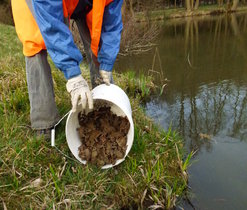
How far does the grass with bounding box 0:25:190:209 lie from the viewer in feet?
5.20

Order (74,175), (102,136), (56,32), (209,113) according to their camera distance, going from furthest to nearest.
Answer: (209,113)
(102,136)
(74,175)
(56,32)

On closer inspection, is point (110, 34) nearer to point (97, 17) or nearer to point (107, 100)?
point (97, 17)

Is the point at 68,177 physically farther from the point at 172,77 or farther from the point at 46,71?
the point at 172,77

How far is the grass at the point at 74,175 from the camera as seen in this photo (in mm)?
1584

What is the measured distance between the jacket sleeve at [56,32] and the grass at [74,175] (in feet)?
2.28

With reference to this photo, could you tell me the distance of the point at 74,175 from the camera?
5.79 feet

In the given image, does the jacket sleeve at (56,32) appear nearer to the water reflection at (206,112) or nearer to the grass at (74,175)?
the grass at (74,175)

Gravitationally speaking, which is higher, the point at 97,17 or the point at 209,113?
the point at 97,17

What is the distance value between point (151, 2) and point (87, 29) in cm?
1035

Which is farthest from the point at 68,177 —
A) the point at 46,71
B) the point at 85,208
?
the point at 46,71

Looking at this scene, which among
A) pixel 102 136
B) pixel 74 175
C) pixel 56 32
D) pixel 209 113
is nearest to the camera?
pixel 56 32

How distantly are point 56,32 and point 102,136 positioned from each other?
2.74 ft

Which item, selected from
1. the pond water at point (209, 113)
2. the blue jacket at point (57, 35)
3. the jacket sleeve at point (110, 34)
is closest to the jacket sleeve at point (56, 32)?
the blue jacket at point (57, 35)

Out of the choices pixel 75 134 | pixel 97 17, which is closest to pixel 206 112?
pixel 75 134
